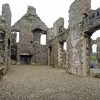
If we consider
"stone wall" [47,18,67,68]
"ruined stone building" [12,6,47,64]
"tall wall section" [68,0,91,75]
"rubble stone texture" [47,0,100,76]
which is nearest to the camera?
"rubble stone texture" [47,0,100,76]

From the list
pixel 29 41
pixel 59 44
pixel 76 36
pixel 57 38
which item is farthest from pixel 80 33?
pixel 29 41

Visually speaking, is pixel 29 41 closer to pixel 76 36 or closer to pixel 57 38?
pixel 57 38

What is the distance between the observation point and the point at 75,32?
12.6 meters

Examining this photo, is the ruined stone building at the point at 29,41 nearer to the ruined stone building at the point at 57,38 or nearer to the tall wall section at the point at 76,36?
the ruined stone building at the point at 57,38

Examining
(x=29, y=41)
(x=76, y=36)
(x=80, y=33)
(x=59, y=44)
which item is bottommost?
(x=59, y=44)

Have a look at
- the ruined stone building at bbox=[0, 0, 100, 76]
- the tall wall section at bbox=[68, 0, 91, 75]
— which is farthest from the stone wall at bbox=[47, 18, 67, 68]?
the tall wall section at bbox=[68, 0, 91, 75]

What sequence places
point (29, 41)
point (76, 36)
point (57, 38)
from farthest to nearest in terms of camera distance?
point (29, 41)
point (57, 38)
point (76, 36)

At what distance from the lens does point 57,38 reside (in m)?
18.9

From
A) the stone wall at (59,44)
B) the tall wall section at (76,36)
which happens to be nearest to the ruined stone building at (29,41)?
the stone wall at (59,44)

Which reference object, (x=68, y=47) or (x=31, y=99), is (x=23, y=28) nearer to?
(x=68, y=47)

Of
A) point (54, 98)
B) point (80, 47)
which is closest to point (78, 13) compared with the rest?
point (80, 47)

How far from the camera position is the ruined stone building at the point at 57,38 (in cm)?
1117

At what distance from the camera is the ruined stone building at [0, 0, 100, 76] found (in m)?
11.2

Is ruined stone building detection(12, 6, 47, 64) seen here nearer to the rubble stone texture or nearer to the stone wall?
the stone wall
